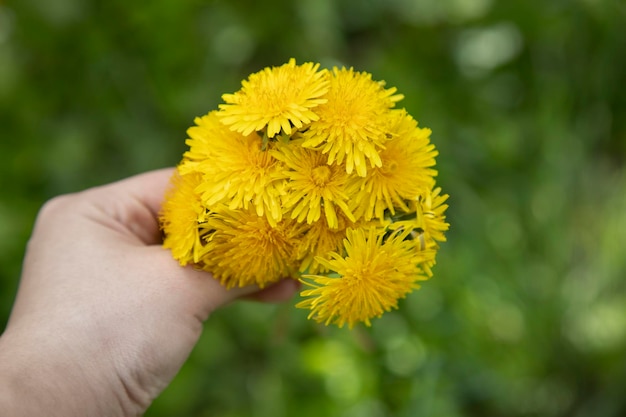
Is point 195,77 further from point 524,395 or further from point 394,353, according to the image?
point 524,395

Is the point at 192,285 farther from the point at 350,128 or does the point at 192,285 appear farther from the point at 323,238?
the point at 350,128

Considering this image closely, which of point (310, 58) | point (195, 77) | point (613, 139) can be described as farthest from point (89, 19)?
point (613, 139)

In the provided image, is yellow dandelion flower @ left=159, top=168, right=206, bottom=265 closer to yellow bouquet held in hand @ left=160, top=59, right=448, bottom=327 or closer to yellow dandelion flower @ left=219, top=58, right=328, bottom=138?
yellow bouquet held in hand @ left=160, top=59, right=448, bottom=327

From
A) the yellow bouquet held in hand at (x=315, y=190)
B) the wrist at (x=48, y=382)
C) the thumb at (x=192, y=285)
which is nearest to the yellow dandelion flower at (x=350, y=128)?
the yellow bouquet held in hand at (x=315, y=190)

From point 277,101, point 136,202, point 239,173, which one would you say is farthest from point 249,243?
point 136,202

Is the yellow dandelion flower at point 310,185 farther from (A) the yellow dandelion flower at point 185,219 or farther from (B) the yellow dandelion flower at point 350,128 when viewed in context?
(A) the yellow dandelion flower at point 185,219

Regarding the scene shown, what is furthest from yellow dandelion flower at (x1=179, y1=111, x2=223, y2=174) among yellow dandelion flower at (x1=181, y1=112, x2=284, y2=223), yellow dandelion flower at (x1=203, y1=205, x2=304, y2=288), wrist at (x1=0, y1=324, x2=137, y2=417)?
wrist at (x1=0, y1=324, x2=137, y2=417)
